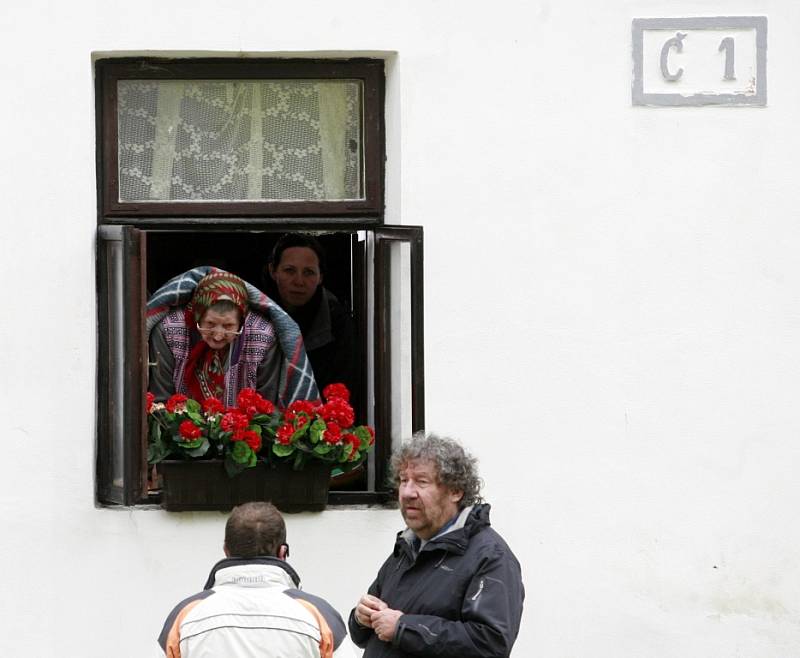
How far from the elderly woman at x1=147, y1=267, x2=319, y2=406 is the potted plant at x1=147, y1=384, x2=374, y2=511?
22cm

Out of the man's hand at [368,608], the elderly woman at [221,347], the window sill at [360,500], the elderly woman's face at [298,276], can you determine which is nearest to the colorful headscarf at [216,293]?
the elderly woman at [221,347]

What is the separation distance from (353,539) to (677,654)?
52.5 inches

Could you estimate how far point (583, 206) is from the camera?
7.27 meters

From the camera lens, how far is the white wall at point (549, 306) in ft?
23.2

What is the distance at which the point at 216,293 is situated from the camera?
23.7 feet

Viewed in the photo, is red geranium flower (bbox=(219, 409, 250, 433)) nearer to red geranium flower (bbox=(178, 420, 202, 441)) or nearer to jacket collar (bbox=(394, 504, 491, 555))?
red geranium flower (bbox=(178, 420, 202, 441))

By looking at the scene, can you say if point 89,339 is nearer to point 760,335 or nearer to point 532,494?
point 532,494

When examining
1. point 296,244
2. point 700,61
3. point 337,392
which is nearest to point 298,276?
point 296,244

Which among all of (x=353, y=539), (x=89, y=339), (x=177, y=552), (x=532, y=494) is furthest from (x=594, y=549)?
(x=89, y=339)

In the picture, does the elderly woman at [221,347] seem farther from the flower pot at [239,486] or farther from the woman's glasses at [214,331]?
the flower pot at [239,486]

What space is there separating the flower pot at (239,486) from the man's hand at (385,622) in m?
1.50

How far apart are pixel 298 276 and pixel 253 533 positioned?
8.93 ft

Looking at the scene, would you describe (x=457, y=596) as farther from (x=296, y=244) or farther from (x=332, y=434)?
(x=296, y=244)

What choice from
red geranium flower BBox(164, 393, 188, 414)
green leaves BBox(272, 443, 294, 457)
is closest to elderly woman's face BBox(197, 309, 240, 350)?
red geranium flower BBox(164, 393, 188, 414)
